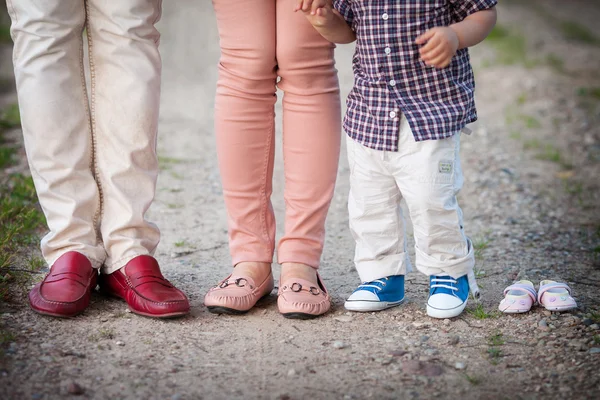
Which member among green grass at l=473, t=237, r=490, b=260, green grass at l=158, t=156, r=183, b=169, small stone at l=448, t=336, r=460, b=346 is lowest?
green grass at l=158, t=156, r=183, b=169

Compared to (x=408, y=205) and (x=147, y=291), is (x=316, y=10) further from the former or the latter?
(x=147, y=291)

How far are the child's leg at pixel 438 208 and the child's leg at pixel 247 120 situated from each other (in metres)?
0.43

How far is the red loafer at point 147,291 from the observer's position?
6.87 ft

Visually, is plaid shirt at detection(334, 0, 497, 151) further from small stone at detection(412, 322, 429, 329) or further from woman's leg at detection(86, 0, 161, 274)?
woman's leg at detection(86, 0, 161, 274)

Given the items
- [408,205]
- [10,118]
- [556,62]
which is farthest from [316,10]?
[556,62]

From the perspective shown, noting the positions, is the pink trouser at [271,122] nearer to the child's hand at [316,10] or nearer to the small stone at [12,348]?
the child's hand at [316,10]

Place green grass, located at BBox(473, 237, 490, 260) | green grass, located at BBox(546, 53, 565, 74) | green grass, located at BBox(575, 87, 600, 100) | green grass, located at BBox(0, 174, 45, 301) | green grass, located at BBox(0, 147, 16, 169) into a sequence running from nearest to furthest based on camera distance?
green grass, located at BBox(0, 174, 45, 301) → green grass, located at BBox(473, 237, 490, 260) → green grass, located at BBox(0, 147, 16, 169) → green grass, located at BBox(575, 87, 600, 100) → green grass, located at BBox(546, 53, 565, 74)

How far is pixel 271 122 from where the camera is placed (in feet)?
7.22

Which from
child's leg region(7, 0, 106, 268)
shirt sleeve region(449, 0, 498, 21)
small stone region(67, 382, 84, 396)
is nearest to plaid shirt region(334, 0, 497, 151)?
shirt sleeve region(449, 0, 498, 21)

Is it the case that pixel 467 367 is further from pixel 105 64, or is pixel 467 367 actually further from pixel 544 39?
pixel 544 39

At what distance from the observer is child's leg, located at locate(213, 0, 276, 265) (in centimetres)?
207

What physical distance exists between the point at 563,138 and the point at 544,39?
385cm

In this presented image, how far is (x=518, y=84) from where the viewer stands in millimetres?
5957

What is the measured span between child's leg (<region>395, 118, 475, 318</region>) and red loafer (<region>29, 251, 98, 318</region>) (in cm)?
98
